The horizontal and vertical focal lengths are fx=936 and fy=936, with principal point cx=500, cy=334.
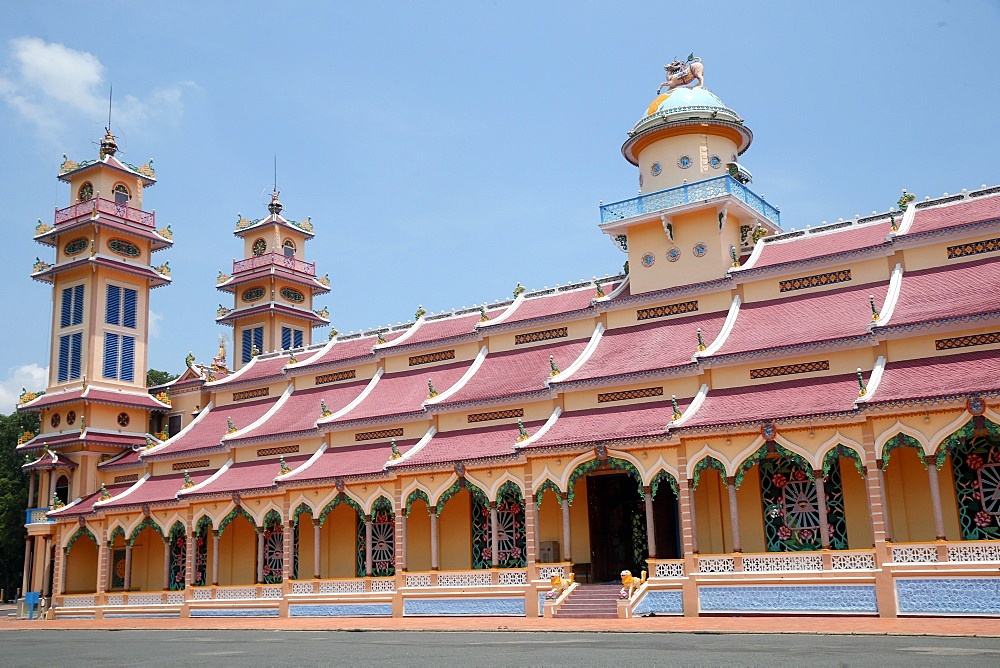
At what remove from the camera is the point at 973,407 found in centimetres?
1900

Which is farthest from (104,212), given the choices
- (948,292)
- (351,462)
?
(948,292)

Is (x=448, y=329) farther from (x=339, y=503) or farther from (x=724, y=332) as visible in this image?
(x=724, y=332)

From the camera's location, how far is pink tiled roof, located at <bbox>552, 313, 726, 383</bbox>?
25.8m

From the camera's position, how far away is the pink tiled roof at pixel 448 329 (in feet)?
108

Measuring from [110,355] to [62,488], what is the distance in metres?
6.10

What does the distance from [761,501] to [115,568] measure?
A: 2641 centimetres

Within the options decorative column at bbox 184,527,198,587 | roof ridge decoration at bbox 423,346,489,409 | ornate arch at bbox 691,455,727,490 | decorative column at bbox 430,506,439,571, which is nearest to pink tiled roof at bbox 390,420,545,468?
roof ridge decoration at bbox 423,346,489,409

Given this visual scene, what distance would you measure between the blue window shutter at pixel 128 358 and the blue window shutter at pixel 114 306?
3.04 ft

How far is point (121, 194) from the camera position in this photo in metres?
44.2

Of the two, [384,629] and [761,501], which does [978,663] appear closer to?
[761,501]

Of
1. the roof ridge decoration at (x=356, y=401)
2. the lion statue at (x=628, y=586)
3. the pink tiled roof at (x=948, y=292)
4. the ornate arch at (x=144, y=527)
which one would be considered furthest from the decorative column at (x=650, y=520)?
the ornate arch at (x=144, y=527)

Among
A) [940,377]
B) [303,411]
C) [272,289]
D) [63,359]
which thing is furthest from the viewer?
[272,289]

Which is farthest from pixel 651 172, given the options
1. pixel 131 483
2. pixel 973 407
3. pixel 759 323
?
pixel 131 483

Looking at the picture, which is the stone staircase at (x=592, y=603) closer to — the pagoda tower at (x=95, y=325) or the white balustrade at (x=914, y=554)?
the white balustrade at (x=914, y=554)
